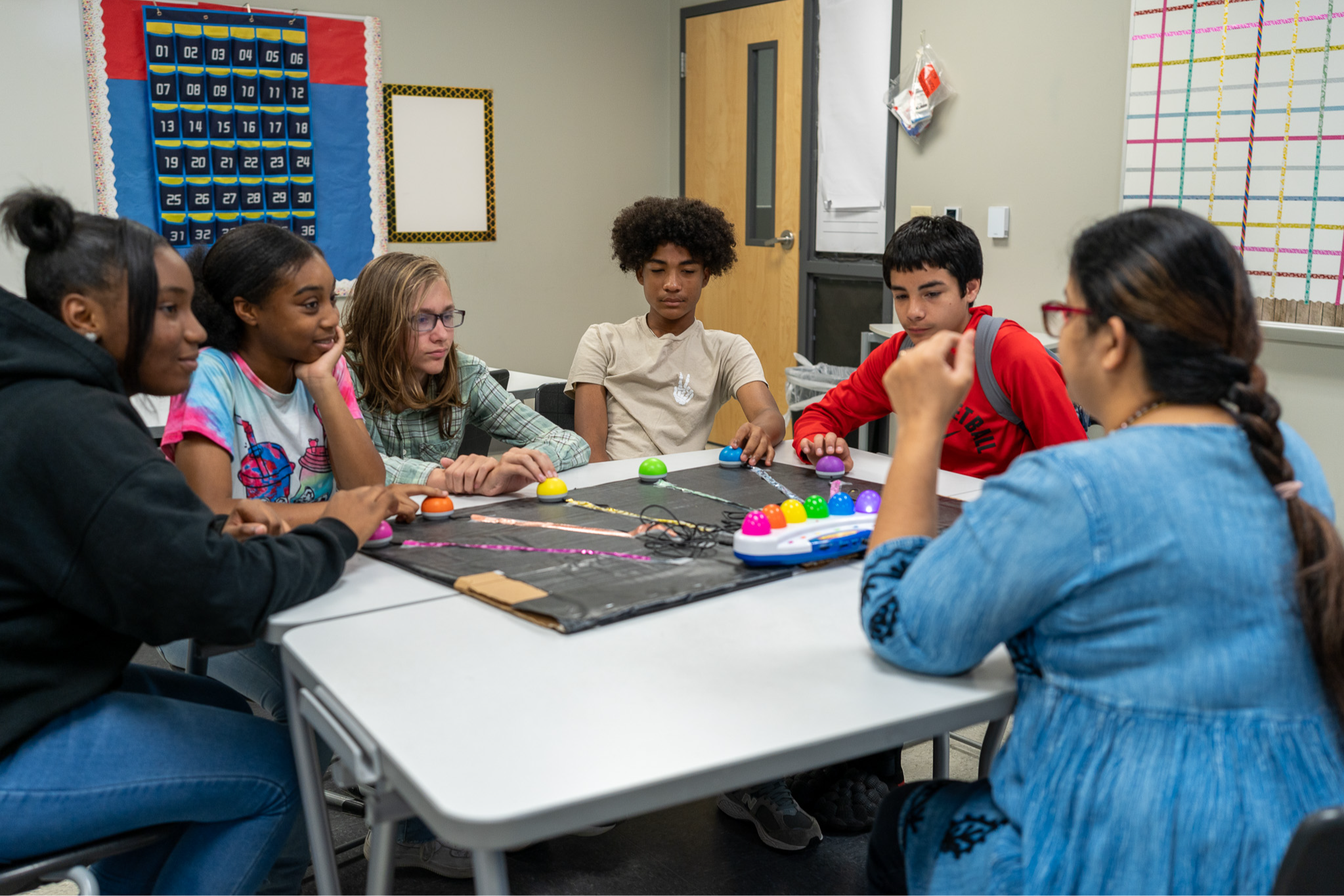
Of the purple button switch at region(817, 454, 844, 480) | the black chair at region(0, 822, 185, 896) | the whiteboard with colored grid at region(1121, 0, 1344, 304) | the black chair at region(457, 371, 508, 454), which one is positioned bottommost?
the black chair at region(0, 822, 185, 896)

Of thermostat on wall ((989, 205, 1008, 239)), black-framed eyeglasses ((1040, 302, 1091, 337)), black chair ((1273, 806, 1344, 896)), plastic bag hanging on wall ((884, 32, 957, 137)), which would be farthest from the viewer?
plastic bag hanging on wall ((884, 32, 957, 137))

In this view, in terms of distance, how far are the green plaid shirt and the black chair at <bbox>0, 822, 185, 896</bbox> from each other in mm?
885

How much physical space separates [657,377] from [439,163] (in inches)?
107

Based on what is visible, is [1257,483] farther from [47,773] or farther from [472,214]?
[472,214]

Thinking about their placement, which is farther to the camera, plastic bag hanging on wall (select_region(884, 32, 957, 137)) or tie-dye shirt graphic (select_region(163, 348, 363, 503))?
plastic bag hanging on wall (select_region(884, 32, 957, 137))

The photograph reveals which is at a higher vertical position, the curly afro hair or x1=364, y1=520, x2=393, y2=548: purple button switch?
the curly afro hair

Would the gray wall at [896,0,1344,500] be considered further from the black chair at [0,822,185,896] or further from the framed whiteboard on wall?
the black chair at [0,822,185,896]

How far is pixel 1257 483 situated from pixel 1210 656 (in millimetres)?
161

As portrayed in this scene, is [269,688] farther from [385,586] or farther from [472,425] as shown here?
[472,425]

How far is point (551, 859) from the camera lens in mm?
1932

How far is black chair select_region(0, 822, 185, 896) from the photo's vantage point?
110 centimetres

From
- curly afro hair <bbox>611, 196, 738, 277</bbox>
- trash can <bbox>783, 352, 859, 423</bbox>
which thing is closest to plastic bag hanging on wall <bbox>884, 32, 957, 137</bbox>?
trash can <bbox>783, 352, 859, 423</bbox>

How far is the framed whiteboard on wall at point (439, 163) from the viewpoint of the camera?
4723mm

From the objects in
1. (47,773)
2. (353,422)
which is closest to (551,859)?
(353,422)
